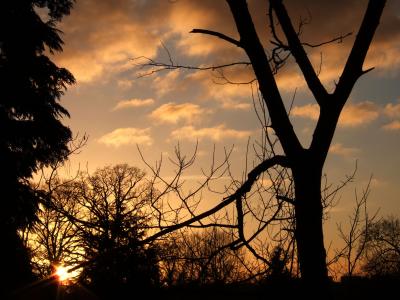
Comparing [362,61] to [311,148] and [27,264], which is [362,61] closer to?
[311,148]

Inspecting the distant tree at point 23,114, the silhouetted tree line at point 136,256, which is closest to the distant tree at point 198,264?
the silhouetted tree line at point 136,256

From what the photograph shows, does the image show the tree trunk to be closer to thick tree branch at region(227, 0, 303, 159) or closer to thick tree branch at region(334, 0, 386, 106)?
thick tree branch at region(227, 0, 303, 159)

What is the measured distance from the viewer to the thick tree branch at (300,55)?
238 centimetres

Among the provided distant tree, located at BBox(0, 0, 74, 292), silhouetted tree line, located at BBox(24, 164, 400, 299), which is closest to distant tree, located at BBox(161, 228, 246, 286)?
silhouetted tree line, located at BBox(24, 164, 400, 299)

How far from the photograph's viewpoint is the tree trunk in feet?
7.02

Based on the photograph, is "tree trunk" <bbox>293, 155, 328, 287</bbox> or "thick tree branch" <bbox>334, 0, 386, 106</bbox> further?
"thick tree branch" <bbox>334, 0, 386, 106</bbox>

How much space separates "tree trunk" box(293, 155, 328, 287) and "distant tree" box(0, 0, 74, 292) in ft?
32.1

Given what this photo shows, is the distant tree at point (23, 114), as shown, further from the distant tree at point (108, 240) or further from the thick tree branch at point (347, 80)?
the thick tree branch at point (347, 80)

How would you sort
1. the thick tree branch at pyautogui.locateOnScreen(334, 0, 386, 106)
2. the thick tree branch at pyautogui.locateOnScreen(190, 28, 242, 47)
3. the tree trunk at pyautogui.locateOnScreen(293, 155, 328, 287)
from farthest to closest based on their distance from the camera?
the thick tree branch at pyautogui.locateOnScreen(190, 28, 242, 47) < the thick tree branch at pyautogui.locateOnScreen(334, 0, 386, 106) < the tree trunk at pyautogui.locateOnScreen(293, 155, 328, 287)

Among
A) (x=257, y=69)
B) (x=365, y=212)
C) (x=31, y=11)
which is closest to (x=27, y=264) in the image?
(x=31, y=11)

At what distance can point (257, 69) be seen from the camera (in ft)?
7.91

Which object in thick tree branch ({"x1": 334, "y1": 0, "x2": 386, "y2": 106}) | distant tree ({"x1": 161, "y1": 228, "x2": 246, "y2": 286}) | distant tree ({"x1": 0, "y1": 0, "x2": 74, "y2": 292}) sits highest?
distant tree ({"x1": 0, "y1": 0, "x2": 74, "y2": 292})

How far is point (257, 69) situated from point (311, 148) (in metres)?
0.49

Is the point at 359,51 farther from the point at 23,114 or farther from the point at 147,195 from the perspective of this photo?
the point at 23,114
